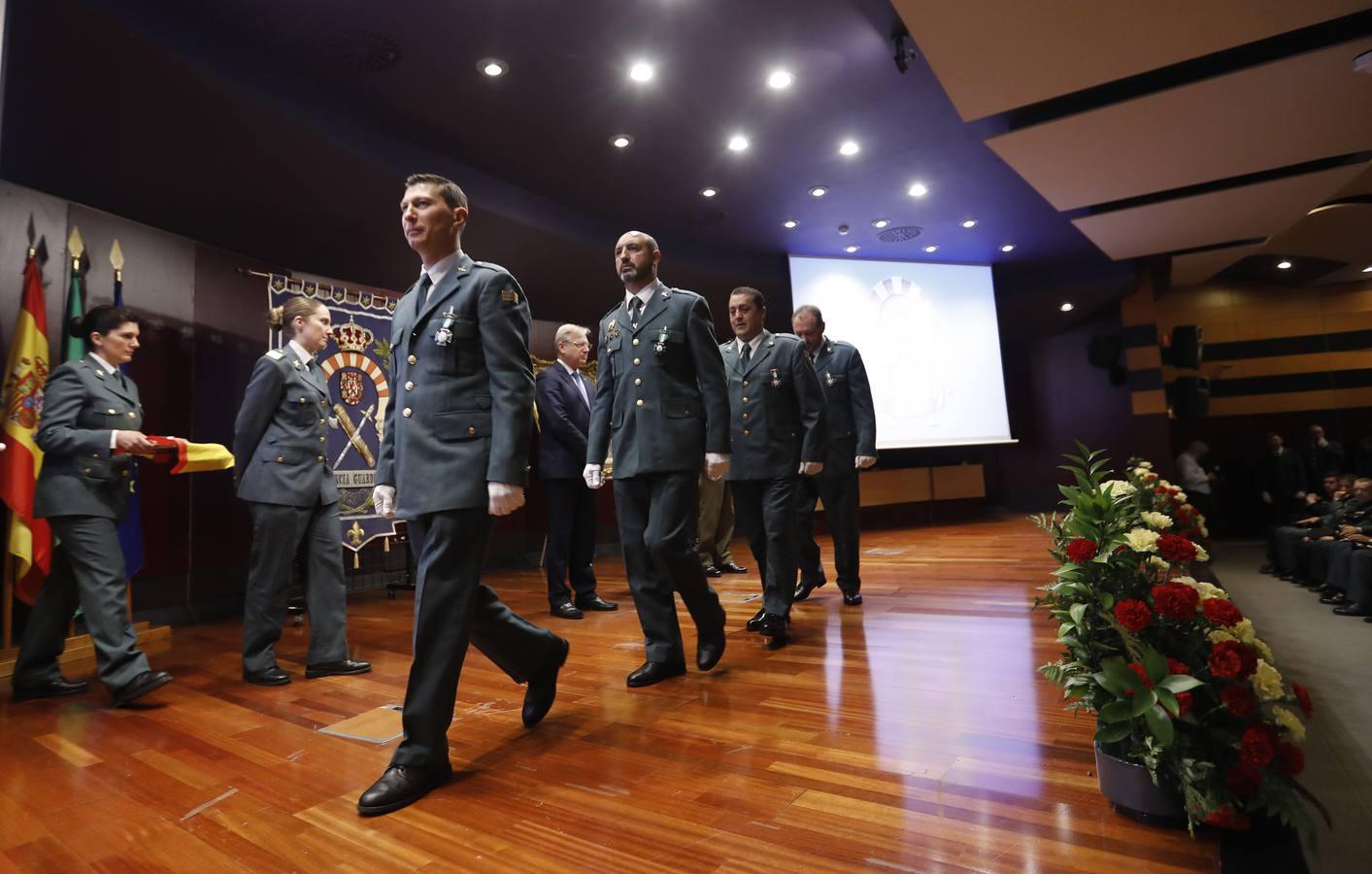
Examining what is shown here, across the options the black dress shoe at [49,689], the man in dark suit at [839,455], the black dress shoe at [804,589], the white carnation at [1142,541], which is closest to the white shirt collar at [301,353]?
the black dress shoe at [49,689]

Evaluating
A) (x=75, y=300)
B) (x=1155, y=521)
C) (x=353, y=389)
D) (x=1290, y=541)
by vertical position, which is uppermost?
(x=75, y=300)

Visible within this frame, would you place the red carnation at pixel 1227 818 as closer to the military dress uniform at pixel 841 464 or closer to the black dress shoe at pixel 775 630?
the black dress shoe at pixel 775 630

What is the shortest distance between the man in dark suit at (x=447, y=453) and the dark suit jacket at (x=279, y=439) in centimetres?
104

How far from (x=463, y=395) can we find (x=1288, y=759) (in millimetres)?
1669

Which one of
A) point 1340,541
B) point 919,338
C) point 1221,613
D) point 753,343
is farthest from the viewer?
point 919,338

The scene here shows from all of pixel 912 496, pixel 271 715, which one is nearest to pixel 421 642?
pixel 271 715

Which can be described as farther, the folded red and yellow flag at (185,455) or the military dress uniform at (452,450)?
the folded red and yellow flag at (185,455)

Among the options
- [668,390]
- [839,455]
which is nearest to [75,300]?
[668,390]

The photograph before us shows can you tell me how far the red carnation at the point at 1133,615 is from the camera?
1220 mm

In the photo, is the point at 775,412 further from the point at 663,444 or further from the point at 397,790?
the point at 397,790

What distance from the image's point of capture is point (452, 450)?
1.54 m

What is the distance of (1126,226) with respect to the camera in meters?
6.87

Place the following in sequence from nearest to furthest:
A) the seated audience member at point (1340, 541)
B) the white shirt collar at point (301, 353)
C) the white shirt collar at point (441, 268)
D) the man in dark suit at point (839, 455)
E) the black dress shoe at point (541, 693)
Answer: the white shirt collar at point (441, 268) → the black dress shoe at point (541, 693) → the white shirt collar at point (301, 353) → the man in dark suit at point (839, 455) → the seated audience member at point (1340, 541)

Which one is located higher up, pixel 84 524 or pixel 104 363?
pixel 104 363
